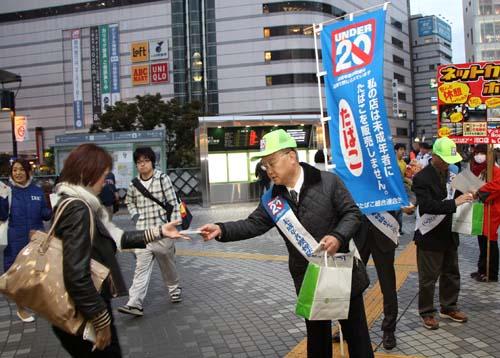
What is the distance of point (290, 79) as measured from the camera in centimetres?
5406

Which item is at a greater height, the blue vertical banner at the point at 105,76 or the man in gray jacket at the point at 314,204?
the blue vertical banner at the point at 105,76

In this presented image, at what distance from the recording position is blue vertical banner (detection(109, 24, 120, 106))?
56.2 meters

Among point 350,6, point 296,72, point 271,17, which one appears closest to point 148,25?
point 271,17

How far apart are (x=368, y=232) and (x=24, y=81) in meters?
65.6

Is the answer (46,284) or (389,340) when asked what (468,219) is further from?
(46,284)

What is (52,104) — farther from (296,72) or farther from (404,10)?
(404,10)

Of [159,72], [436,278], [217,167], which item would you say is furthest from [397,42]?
[436,278]

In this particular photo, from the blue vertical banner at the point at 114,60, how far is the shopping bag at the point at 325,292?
2214 inches

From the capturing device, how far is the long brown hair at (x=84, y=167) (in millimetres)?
2482

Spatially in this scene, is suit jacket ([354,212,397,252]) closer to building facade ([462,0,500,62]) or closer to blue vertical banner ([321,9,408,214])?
blue vertical banner ([321,9,408,214])

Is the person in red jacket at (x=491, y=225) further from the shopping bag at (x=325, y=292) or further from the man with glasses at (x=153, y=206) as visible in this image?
the man with glasses at (x=153, y=206)

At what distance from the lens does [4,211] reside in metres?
5.35

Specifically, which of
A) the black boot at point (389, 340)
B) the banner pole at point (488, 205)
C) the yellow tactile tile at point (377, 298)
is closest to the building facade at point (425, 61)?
the yellow tactile tile at point (377, 298)

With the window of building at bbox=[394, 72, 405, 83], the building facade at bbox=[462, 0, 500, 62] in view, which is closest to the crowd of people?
the window of building at bbox=[394, 72, 405, 83]
